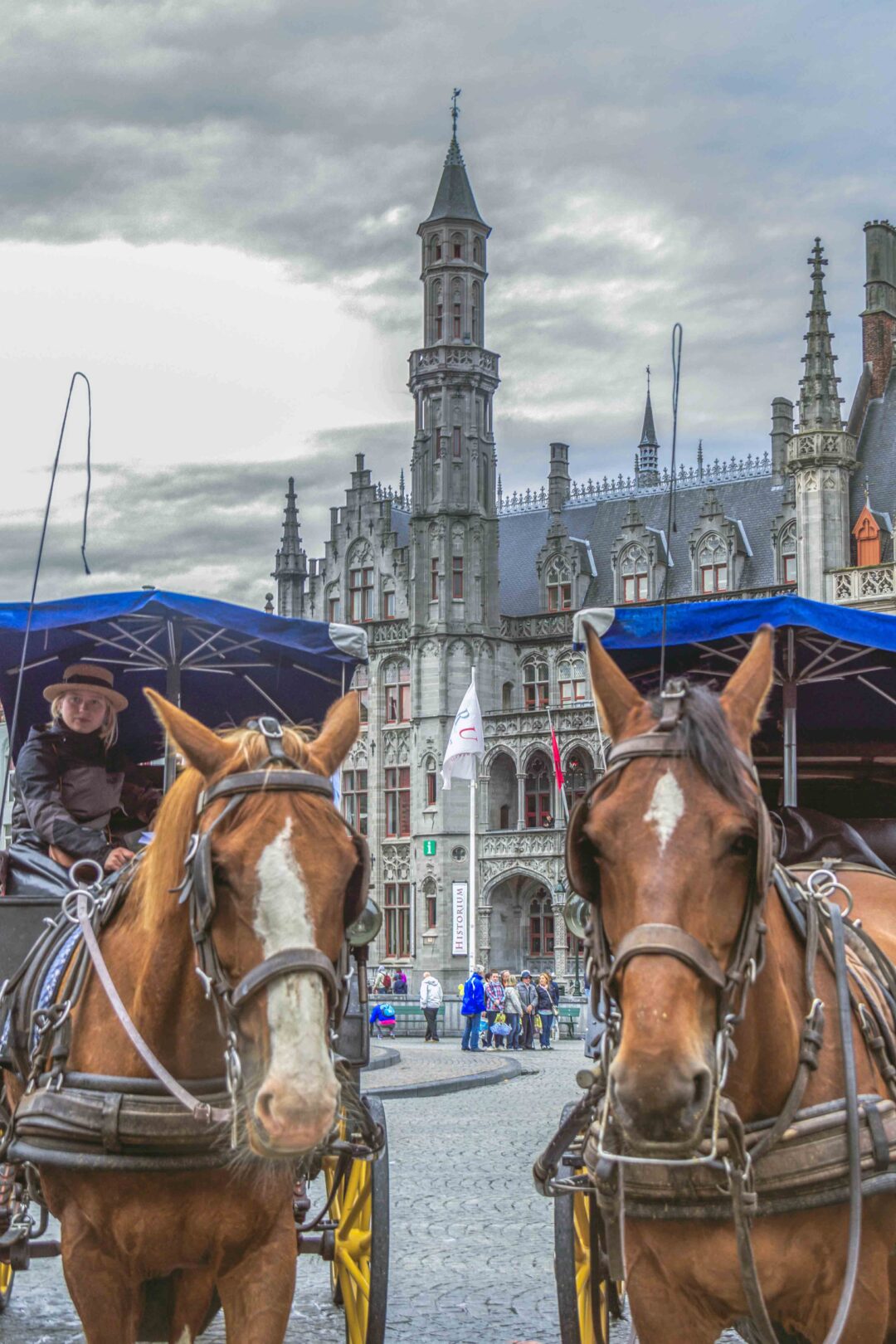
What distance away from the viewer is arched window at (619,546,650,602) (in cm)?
4625

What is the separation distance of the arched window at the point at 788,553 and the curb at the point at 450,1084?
76.8 feet

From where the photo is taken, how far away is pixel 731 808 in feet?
10.7

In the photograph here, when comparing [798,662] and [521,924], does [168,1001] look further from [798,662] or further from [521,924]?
[521,924]

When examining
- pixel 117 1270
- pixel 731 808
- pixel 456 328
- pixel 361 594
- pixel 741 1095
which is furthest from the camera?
pixel 361 594

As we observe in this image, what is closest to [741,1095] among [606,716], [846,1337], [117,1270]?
[846,1337]

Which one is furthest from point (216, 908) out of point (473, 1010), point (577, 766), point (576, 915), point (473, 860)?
point (577, 766)

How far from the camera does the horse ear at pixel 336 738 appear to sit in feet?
12.9

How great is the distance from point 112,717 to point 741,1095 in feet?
11.2

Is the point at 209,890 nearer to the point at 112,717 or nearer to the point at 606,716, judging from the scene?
the point at 606,716

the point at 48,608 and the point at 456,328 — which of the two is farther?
the point at 456,328

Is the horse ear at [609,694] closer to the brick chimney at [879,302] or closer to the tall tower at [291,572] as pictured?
the brick chimney at [879,302]

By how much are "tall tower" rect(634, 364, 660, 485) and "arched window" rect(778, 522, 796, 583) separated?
25.3ft

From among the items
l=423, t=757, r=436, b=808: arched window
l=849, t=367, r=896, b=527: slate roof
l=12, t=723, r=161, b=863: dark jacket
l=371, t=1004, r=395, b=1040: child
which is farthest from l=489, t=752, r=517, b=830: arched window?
l=12, t=723, r=161, b=863: dark jacket

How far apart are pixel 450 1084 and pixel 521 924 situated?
82.8ft
